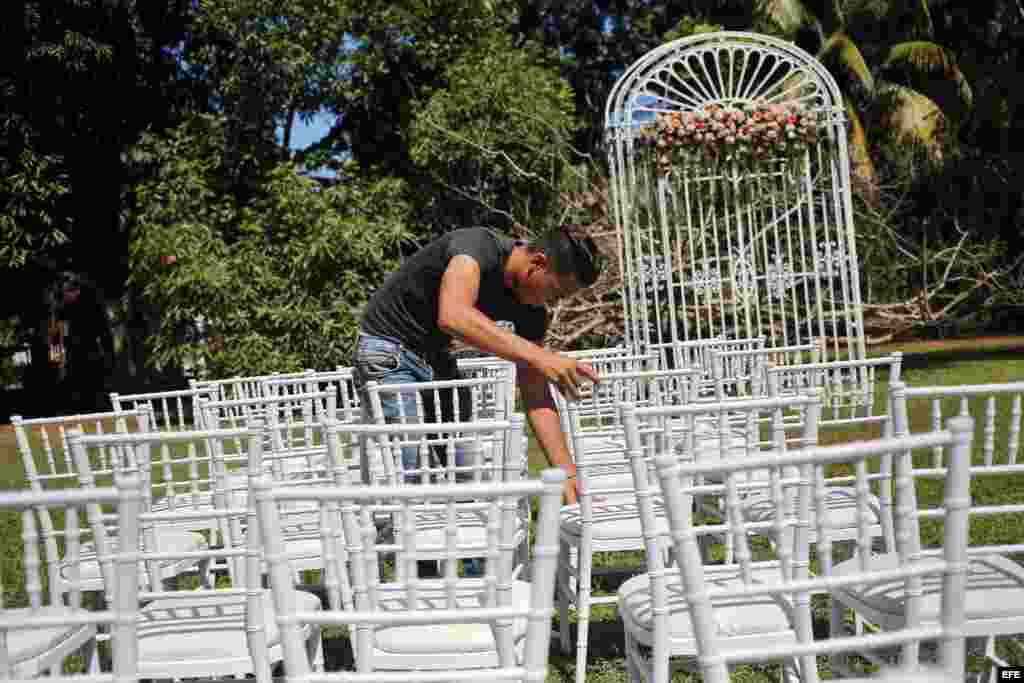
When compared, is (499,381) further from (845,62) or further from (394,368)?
(845,62)

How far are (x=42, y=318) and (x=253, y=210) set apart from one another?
827cm

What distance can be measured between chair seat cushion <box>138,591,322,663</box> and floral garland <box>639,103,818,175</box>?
6.45 meters

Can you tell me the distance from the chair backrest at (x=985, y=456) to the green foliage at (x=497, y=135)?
4.66m

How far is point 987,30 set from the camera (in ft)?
63.2

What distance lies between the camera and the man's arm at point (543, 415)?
11.5ft

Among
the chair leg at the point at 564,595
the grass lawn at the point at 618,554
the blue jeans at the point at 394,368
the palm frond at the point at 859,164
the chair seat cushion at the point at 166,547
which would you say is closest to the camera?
the chair seat cushion at the point at 166,547

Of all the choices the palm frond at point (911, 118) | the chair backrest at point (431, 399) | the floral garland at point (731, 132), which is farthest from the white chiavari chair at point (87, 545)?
the palm frond at point (911, 118)

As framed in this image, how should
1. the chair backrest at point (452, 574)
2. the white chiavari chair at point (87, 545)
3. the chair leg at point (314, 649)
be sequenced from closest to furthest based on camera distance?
the chair backrest at point (452, 574) → the chair leg at point (314, 649) → the white chiavari chair at point (87, 545)

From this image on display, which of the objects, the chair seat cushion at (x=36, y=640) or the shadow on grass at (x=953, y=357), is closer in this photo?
the chair seat cushion at (x=36, y=640)

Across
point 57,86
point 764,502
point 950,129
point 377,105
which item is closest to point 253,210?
point 377,105

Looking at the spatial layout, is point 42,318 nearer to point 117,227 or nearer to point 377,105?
point 117,227

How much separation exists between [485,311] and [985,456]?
1740 mm

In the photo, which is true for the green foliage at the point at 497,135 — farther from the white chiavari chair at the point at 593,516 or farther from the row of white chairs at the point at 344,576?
the row of white chairs at the point at 344,576

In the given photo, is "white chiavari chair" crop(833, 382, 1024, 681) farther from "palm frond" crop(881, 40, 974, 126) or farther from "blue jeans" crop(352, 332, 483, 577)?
"palm frond" crop(881, 40, 974, 126)
